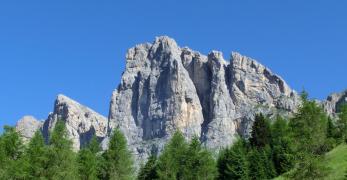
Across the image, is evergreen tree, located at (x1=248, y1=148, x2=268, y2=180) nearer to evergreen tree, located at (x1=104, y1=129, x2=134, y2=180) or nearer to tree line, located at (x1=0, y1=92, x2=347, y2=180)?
tree line, located at (x1=0, y1=92, x2=347, y2=180)

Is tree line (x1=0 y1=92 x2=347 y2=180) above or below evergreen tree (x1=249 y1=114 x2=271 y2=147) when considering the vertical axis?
below

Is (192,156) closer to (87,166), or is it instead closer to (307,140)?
(87,166)

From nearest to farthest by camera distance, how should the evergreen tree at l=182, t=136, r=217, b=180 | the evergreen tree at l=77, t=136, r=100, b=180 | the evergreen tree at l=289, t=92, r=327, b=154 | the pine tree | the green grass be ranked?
the evergreen tree at l=289, t=92, r=327, b=154 < the green grass < the pine tree < the evergreen tree at l=77, t=136, r=100, b=180 < the evergreen tree at l=182, t=136, r=217, b=180

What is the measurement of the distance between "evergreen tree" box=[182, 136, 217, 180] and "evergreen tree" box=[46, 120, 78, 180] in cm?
1670

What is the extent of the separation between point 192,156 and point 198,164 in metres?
1.37

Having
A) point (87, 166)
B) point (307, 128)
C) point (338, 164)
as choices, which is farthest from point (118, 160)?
point (307, 128)

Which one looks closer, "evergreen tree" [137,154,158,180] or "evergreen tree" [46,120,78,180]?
"evergreen tree" [46,120,78,180]

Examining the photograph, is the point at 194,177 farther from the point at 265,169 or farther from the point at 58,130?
the point at 58,130

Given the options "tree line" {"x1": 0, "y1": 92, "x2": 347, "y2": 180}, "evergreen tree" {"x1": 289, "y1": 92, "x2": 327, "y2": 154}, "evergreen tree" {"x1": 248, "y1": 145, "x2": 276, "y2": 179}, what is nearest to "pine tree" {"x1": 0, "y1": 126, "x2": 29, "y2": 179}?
"tree line" {"x1": 0, "y1": 92, "x2": 347, "y2": 180}

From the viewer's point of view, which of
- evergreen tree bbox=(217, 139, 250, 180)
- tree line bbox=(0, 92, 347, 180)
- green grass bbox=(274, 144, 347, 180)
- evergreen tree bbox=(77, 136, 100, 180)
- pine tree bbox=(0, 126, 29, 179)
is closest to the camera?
tree line bbox=(0, 92, 347, 180)

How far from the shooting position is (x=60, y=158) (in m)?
66.2

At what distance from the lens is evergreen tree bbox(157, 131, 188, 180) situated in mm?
81375

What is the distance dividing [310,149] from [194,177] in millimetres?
34280

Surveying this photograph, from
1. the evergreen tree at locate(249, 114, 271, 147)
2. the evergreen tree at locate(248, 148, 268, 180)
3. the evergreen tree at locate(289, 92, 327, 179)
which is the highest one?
the evergreen tree at locate(249, 114, 271, 147)
